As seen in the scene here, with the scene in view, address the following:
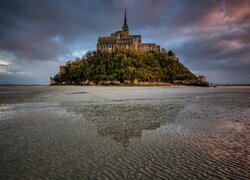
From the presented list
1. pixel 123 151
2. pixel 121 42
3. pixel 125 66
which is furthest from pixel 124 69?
pixel 123 151

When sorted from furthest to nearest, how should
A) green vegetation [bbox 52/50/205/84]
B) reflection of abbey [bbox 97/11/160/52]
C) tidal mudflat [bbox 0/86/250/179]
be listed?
reflection of abbey [bbox 97/11/160/52]
green vegetation [bbox 52/50/205/84]
tidal mudflat [bbox 0/86/250/179]

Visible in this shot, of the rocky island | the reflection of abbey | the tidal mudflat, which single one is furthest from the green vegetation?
the tidal mudflat

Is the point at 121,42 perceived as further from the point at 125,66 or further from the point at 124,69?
the point at 124,69

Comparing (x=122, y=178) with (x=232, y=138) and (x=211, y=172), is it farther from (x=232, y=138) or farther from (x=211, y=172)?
(x=232, y=138)

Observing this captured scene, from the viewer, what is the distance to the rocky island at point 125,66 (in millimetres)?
133875

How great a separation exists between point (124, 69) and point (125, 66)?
13.5 feet

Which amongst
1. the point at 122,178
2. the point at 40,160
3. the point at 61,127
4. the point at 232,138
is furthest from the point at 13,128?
the point at 232,138

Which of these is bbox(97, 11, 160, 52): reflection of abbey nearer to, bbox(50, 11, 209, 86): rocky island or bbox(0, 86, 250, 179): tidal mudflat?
bbox(50, 11, 209, 86): rocky island

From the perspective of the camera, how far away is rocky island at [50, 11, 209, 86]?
134 m

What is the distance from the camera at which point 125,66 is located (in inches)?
5453

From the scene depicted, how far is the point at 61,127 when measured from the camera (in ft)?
38.4

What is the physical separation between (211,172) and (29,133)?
852 cm

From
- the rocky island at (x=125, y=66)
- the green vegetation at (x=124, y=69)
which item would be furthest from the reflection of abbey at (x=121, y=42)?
the green vegetation at (x=124, y=69)

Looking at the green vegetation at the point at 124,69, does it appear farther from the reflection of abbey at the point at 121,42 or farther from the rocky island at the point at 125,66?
the reflection of abbey at the point at 121,42
